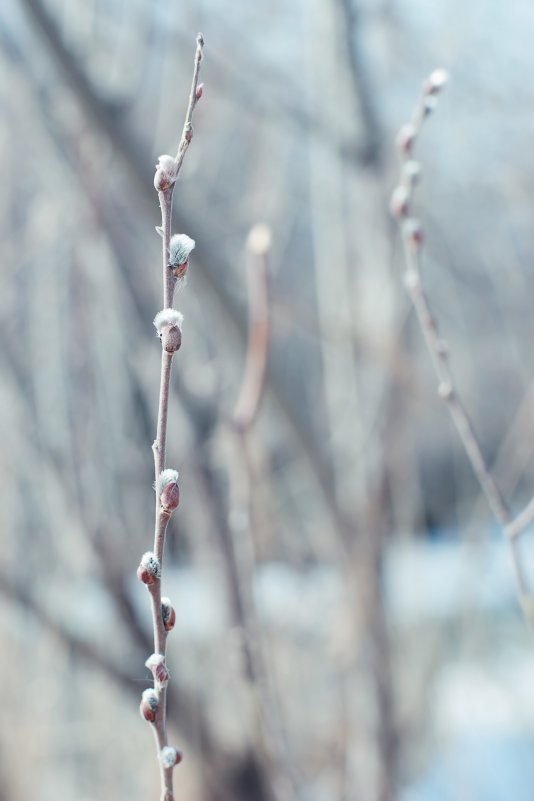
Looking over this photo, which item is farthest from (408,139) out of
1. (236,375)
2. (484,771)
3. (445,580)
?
(445,580)

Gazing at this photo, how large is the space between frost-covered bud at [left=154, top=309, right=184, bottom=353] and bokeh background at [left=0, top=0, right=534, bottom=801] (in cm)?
45

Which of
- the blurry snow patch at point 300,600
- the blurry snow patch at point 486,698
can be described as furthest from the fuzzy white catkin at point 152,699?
the blurry snow patch at point 486,698

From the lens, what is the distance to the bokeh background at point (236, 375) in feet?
3.56

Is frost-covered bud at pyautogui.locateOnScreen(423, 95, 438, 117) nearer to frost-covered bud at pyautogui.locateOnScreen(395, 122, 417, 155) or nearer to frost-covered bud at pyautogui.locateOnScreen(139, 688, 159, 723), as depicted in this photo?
frost-covered bud at pyautogui.locateOnScreen(395, 122, 417, 155)

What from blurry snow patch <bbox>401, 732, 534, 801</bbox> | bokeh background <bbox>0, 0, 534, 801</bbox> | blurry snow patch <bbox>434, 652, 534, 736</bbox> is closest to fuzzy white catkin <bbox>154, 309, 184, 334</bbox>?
bokeh background <bbox>0, 0, 534, 801</bbox>

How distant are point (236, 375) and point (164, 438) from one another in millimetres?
953

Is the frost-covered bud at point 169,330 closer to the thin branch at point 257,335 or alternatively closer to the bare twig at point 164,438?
the bare twig at point 164,438

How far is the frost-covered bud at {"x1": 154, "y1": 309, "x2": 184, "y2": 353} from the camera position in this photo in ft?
0.99

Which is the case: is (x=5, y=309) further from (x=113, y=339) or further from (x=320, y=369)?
(x=320, y=369)

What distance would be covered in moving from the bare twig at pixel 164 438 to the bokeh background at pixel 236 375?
15.8 inches

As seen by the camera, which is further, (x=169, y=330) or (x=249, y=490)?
(x=249, y=490)

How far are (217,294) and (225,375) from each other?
0.30 metres

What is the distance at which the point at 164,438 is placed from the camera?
1.00ft

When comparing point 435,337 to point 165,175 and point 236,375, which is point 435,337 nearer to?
point 165,175
